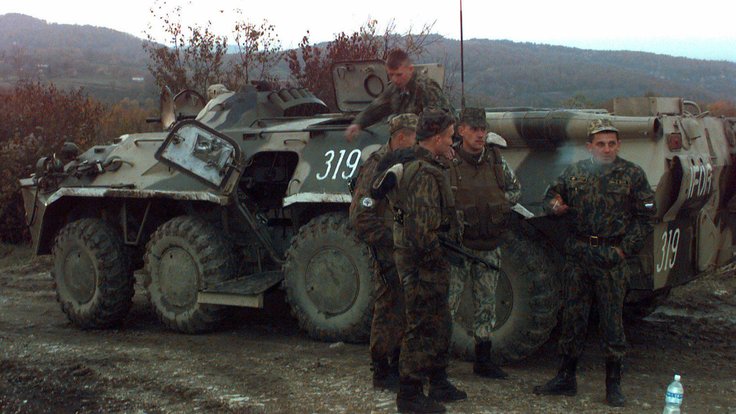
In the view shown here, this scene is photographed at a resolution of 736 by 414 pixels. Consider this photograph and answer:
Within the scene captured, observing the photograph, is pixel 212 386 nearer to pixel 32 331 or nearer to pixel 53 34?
pixel 32 331

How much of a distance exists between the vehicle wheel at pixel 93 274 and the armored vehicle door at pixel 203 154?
1.06m

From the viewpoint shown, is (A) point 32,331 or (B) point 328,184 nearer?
(B) point 328,184

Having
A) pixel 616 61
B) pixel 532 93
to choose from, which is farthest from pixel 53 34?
pixel 532 93

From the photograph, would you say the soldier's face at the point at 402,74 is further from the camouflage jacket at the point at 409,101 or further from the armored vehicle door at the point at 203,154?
the armored vehicle door at the point at 203,154

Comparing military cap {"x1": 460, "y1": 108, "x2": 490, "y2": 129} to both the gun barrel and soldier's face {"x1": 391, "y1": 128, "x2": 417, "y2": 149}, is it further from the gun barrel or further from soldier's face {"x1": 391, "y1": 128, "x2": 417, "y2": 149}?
the gun barrel

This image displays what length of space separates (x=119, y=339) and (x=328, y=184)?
7.81ft

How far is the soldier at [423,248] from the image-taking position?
18.4 feet

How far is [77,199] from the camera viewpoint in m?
9.52

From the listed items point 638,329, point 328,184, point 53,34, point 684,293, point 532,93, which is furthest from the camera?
point 53,34

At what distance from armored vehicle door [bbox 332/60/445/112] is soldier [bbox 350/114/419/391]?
2.82m

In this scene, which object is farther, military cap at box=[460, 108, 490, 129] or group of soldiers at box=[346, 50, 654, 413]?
military cap at box=[460, 108, 490, 129]

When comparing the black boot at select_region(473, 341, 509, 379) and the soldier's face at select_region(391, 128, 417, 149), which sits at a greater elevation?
the soldier's face at select_region(391, 128, 417, 149)

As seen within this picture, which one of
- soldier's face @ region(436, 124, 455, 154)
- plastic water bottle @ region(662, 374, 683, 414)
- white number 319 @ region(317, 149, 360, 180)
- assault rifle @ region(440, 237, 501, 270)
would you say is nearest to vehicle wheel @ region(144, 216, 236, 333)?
white number 319 @ region(317, 149, 360, 180)

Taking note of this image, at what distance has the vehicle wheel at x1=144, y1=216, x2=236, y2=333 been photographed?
27.8 ft
